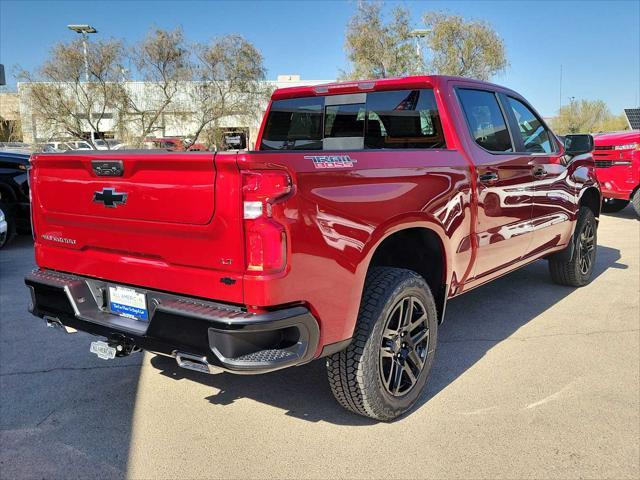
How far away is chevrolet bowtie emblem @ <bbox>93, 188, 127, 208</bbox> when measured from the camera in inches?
109

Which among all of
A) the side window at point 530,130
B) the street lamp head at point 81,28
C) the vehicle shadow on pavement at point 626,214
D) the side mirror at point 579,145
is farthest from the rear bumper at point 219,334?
the street lamp head at point 81,28

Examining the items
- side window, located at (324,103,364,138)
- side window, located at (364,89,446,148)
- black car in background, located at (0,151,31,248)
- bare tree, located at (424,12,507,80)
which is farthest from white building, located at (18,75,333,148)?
side window, located at (364,89,446,148)

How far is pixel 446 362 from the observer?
13.3 ft

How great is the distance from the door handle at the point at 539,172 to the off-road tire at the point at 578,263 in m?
1.28

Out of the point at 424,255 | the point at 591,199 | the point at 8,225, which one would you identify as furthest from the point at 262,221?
the point at 8,225

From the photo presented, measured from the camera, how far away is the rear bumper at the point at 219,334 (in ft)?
7.90

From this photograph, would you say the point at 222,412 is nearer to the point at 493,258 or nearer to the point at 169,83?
the point at 493,258

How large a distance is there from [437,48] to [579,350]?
24.8 metres

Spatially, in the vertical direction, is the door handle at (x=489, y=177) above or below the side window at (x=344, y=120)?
below

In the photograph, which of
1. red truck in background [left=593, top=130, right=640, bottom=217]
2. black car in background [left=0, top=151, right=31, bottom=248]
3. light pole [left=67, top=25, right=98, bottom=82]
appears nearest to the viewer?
black car in background [left=0, top=151, right=31, bottom=248]

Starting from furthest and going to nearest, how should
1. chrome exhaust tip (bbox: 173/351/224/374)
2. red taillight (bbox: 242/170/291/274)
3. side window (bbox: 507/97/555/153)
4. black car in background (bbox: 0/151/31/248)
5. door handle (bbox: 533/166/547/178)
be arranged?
black car in background (bbox: 0/151/31/248) < side window (bbox: 507/97/555/153) < door handle (bbox: 533/166/547/178) < chrome exhaust tip (bbox: 173/351/224/374) < red taillight (bbox: 242/170/291/274)

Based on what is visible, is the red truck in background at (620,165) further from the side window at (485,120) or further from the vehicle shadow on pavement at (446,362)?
the side window at (485,120)

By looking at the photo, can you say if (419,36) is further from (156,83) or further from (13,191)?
(13,191)

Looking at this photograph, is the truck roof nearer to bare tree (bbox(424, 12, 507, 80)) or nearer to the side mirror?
the side mirror
